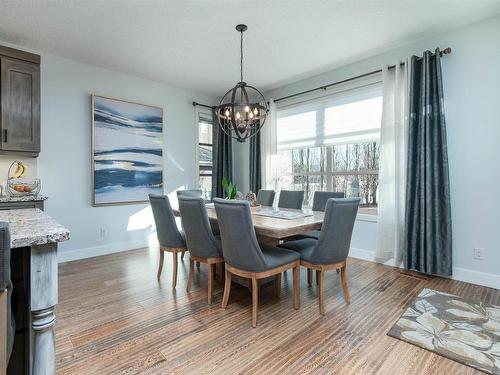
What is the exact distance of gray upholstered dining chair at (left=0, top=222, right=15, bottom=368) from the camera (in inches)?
33.2

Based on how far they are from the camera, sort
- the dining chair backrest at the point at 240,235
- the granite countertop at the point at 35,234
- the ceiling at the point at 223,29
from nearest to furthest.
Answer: the granite countertop at the point at 35,234 → the dining chair backrest at the point at 240,235 → the ceiling at the point at 223,29

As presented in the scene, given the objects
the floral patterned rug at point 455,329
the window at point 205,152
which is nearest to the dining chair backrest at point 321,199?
the floral patterned rug at point 455,329

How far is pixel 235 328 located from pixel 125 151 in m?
3.20

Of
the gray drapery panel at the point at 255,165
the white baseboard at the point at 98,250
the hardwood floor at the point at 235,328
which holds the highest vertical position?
the gray drapery panel at the point at 255,165

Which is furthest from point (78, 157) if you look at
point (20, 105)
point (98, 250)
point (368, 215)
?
point (368, 215)

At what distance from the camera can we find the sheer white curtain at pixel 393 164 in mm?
3332

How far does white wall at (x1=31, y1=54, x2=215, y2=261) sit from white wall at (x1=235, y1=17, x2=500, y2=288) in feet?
13.4

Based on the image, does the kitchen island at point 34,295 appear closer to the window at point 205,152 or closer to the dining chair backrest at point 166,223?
the dining chair backrest at point 166,223

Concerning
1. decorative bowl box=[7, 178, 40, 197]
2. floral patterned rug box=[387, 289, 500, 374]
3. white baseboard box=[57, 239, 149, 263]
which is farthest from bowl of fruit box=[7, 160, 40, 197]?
floral patterned rug box=[387, 289, 500, 374]

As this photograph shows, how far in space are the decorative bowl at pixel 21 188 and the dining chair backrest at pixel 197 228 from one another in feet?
6.62

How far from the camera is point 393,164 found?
3377 mm

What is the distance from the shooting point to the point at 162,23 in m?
2.83

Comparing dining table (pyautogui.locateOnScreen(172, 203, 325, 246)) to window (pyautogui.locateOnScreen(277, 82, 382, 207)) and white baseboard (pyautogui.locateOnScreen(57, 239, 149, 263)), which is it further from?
white baseboard (pyautogui.locateOnScreen(57, 239, 149, 263))

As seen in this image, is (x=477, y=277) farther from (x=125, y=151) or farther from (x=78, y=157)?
(x=78, y=157)
